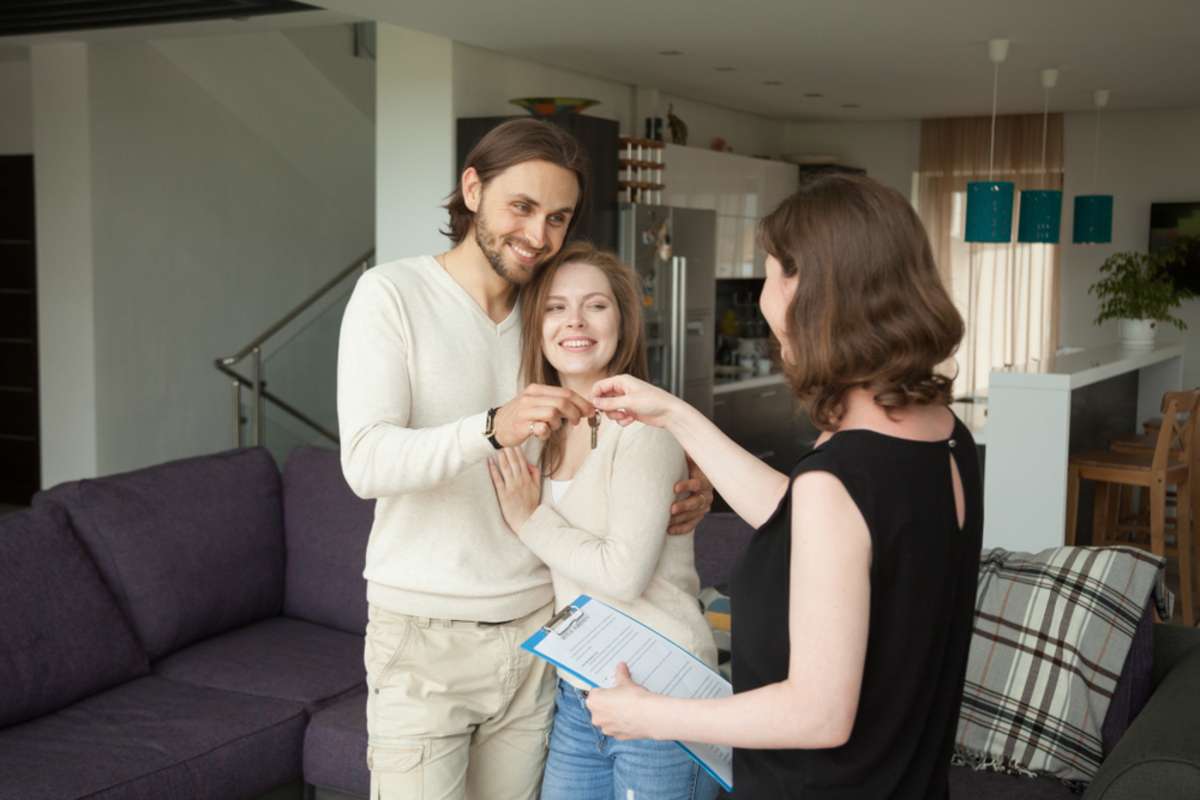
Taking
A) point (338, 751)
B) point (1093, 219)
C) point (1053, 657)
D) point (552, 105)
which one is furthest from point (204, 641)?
point (1093, 219)

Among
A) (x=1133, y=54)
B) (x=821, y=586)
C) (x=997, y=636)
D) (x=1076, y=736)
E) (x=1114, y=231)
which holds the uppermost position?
(x=1133, y=54)

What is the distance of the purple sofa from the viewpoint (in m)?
2.84

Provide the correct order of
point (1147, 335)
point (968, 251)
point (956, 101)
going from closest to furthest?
point (1147, 335), point (956, 101), point (968, 251)

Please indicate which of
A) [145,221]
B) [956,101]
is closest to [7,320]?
[145,221]

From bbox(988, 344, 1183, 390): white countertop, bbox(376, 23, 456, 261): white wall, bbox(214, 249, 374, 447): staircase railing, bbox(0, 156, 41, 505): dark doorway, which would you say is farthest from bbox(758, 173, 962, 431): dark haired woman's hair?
bbox(0, 156, 41, 505): dark doorway

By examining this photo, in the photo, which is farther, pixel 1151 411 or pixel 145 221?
pixel 1151 411

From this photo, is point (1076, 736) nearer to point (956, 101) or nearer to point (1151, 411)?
point (1151, 411)

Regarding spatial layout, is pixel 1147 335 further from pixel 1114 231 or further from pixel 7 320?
pixel 7 320

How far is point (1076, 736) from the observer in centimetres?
279

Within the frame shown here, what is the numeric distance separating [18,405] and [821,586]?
7946 mm

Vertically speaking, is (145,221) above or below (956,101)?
below

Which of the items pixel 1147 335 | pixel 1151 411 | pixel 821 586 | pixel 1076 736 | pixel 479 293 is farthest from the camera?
pixel 1151 411

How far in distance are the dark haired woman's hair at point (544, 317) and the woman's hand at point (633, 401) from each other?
237mm

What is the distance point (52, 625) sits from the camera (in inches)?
124
